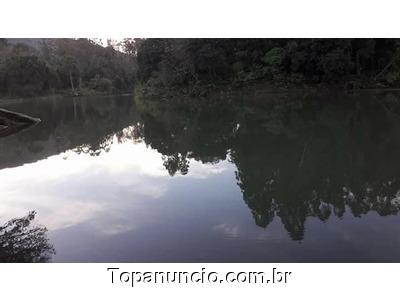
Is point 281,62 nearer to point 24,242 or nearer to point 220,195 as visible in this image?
point 220,195

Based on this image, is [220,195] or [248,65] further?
[248,65]

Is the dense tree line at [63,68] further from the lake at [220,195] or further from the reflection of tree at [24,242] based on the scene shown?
the reflection of tree at [24,242]

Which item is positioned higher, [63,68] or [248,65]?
[63,68]

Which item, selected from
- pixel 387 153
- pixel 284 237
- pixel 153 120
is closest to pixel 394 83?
pixel 153 120

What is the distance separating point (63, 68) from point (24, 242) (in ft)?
144

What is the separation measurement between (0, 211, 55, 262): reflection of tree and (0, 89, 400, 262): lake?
2.6 inches

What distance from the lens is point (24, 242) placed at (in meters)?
4.38

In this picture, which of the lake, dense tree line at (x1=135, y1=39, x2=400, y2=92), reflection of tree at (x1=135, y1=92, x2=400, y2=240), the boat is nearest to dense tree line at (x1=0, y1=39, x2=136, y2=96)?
dense tree line at (x1=135, y1=39, x2=400, y2=92)

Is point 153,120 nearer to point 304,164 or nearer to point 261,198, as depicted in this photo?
point 304,164

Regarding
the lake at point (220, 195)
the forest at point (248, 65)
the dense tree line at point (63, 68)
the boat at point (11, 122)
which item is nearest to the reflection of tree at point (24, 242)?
the lake at point (220, 195)

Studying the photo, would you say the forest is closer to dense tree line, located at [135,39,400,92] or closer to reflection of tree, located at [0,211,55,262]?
dense tree line, located at [135,39,400,92]

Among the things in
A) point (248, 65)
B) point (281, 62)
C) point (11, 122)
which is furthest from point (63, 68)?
point (11, 122)

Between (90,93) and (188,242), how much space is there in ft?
144

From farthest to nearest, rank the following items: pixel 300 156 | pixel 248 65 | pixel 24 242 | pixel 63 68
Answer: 1. pixel 63 68
2. pixel 248 65
3. pixel 300 156
4. pixel 24 242
